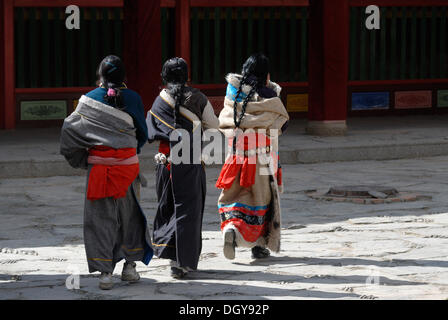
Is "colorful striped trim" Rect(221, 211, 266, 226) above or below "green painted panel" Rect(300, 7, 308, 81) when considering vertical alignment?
below

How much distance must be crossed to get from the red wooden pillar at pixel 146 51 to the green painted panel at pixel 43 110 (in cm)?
229

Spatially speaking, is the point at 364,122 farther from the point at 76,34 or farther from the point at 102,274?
the point at 102,274

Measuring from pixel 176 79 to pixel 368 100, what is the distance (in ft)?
37.7

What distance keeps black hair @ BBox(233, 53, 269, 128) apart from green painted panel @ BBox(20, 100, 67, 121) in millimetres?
8861

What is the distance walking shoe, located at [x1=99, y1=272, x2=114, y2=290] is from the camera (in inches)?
281

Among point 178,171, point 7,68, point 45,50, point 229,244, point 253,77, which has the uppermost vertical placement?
point 45,50

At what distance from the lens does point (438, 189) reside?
38.8 ft

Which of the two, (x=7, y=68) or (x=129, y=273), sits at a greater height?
(x=7, y=68)

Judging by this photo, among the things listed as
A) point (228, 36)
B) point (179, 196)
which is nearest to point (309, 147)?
point (228, 36)

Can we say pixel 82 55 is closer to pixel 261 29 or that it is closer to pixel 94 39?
pixel 94 39

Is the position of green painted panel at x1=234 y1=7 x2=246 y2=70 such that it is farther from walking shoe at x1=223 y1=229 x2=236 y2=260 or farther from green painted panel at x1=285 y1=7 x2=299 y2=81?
walking shoe at x1=223 y1=229 x2=236 y2=260

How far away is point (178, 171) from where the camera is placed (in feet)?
25.2

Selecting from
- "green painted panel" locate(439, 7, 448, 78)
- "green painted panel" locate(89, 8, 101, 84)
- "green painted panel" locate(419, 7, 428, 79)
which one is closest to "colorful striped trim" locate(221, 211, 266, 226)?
"green painted panel" locate(89, 8, 101, 84)

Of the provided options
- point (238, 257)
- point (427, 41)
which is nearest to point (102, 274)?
point (238, 257)
